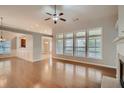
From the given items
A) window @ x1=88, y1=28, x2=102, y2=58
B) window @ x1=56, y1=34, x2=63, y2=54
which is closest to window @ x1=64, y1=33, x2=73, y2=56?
window @ x1=56, y1=34, x2=63, y2=54

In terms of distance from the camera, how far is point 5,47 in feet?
34.9

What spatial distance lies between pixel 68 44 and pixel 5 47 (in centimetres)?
655

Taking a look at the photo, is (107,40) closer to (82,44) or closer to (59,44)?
(82,44)

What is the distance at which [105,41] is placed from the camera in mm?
6074

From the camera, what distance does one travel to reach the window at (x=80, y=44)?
748 cm

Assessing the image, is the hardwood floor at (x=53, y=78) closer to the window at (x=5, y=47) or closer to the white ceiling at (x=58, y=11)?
the white ceiling at (x=58, y=11)

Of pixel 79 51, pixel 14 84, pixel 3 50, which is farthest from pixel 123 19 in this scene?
pixel 3 50

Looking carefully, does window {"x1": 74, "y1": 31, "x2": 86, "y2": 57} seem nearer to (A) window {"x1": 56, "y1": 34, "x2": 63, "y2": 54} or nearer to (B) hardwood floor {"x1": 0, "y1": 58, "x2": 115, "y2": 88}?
(A) window {"x1": 56, "y1": 34, "x2": 63, "y2": 54}

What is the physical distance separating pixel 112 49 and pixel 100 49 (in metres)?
0.77

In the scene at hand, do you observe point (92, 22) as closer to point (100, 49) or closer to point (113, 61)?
point (100, 49)

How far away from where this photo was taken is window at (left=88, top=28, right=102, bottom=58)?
6.52 meters

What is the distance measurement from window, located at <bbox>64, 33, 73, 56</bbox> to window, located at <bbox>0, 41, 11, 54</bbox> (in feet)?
19.8

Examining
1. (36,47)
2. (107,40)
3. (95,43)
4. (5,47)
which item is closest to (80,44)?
(95,43)

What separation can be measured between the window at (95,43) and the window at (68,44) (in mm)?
1716
